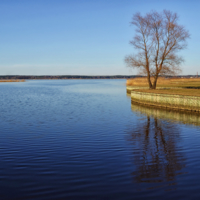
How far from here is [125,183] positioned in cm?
756

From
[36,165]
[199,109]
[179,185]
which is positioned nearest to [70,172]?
[36,165]

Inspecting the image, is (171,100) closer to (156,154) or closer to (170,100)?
(170,100)

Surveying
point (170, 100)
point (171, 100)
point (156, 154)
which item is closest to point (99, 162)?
point (156, 154)

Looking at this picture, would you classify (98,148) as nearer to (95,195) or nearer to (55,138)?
(55,138)

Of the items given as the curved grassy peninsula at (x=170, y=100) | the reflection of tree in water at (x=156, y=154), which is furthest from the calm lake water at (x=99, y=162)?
the curved grassy peninsula at (x=170, y=100)

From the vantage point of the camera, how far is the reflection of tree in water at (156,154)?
8227mm

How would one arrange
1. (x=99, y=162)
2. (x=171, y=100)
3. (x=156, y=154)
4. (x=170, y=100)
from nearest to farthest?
(x=99, y=162) < (x=156, y=154) < (x=171, y=100) < (x=170, y=100)

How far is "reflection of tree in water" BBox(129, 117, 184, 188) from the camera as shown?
8.23 m

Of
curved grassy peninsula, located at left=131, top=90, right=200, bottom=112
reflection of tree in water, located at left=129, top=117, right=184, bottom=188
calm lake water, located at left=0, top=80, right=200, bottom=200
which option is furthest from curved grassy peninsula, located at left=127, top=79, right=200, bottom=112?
reflection of tree in water, located at left=129, top=117, right=184, bottom=188

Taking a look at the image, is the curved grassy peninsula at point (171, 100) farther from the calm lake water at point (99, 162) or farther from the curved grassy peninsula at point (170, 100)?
the calm lake water at point (99, 162)

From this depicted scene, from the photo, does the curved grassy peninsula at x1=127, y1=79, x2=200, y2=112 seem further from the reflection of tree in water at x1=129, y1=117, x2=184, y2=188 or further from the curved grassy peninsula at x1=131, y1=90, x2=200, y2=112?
the reflection of tree in water at x1=129, y1=117, x2=184, y2=188

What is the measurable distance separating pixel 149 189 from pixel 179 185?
0.90m

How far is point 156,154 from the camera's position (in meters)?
10.8

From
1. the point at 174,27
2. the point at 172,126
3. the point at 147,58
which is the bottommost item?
the point at 172,126
